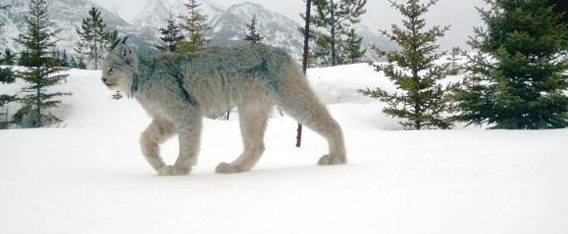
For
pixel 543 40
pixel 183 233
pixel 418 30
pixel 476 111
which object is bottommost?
pixel 183 233

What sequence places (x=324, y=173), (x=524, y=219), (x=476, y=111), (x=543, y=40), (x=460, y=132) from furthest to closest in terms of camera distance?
(x=476, y=111) → (x=543, y=40) → (x=460, y=132) → (x=324, y=173) → (x=524, y=219)

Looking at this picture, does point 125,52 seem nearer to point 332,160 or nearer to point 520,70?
point 332,160

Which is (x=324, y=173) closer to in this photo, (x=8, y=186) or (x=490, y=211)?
(x=490, y=211)

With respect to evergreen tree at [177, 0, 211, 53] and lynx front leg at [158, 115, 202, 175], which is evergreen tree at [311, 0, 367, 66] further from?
lynx front leg at [158, 115, 202, 175]

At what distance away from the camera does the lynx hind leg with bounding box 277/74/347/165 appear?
5.06m

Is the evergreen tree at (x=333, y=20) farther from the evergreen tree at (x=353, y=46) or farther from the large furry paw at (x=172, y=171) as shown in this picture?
the large furry paw at (x=172, y=171)

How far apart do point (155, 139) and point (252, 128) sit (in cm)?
115

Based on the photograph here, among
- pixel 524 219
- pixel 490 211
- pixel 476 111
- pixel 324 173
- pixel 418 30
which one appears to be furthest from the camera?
pixel 418 30

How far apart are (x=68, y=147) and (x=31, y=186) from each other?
3.49 m

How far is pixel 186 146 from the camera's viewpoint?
4.95 m

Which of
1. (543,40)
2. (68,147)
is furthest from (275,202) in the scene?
(543,40)

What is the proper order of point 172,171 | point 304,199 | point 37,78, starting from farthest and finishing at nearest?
1. point 37,78
2. point 172,171
3. point 304,199

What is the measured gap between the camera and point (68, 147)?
21.8 ft

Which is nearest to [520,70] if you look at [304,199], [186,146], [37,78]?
[186,146]
